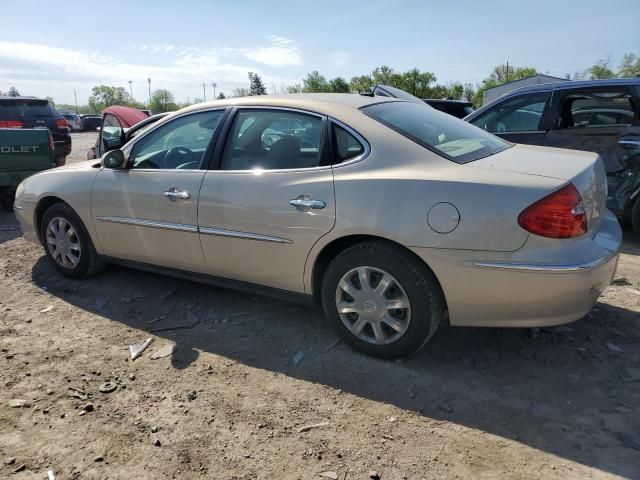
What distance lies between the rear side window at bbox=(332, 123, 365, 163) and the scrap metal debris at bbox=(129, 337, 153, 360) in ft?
5.86

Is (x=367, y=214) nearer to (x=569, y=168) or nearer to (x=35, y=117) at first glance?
(x=569, y=168)

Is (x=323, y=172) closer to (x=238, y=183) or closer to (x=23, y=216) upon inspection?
(x=238, y=183)

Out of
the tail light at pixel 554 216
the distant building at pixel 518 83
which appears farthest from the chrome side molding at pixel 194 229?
the distant building at pixel 518 83

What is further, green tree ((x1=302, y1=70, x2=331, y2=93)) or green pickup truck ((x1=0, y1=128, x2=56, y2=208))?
green tree ((x1=302, y1=70, x2=331, y2=93))

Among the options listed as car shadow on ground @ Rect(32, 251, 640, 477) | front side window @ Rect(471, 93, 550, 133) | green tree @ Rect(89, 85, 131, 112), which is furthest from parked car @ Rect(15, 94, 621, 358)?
green tree @ Rect(89, 85, 131, 112)

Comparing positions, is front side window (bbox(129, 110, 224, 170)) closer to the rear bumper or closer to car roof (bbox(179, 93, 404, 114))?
car roof (bbox(179, 93, 404, 114))

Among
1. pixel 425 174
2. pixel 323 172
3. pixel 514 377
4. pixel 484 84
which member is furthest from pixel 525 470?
pixel 484 84

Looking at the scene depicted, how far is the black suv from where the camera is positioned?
9.65 meters

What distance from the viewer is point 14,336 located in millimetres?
3547

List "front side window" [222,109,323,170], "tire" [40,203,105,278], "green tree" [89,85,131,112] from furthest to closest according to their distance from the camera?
"green tree" [89,85,131,112] < "tire" [40,203,105,278] < "front side window" [222,109,323,170]

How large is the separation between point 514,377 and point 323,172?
164 centimetres

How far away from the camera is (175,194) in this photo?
354 cm

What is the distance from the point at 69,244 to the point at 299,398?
9.23 feet

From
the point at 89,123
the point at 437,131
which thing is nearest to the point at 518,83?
the point at 437,131
